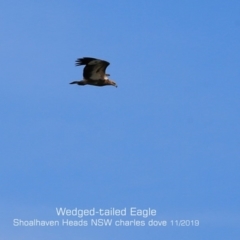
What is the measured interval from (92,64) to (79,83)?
3.63ft

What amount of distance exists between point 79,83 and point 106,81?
1.84 m

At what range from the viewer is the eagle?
16575cm

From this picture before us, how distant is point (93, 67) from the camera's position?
167 meters

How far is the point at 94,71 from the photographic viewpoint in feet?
547

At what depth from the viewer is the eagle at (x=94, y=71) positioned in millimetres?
→ 165750

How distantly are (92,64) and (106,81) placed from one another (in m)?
2.29

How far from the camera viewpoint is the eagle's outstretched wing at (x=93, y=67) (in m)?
166

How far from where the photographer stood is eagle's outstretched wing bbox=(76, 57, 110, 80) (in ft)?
544

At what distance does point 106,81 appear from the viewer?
168375 mm

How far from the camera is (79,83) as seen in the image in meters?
167

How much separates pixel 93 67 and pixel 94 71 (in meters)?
0.30

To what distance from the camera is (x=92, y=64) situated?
166m
